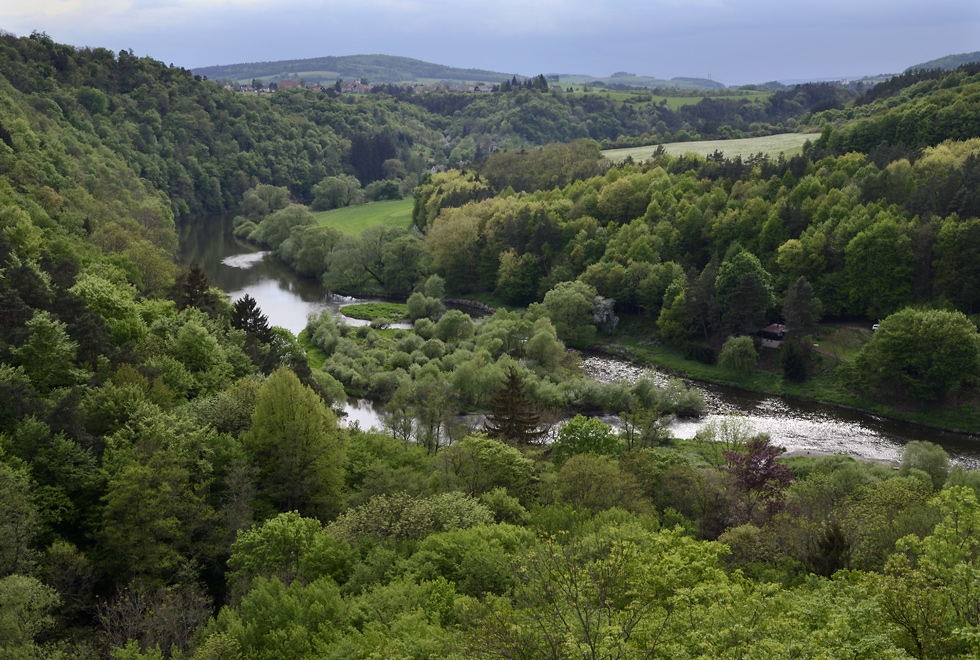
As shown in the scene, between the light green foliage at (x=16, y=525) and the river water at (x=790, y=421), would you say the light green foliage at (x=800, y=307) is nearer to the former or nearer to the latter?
the river water at (x=790, y=421)

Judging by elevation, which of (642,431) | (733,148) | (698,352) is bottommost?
(698,352)

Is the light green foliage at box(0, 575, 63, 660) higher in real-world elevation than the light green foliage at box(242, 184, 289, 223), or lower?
higher

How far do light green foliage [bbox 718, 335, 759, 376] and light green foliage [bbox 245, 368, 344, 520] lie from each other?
44086mm

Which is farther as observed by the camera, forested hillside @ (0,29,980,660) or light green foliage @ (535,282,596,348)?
light green foliage @ (535,282,596,348)

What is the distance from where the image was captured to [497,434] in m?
47.0

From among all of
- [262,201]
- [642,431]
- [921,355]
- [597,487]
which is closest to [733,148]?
[921,355]

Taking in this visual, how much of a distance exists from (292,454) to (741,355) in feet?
154

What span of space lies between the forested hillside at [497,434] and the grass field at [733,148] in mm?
13645

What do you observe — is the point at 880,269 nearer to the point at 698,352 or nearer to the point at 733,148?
the point at 698,352

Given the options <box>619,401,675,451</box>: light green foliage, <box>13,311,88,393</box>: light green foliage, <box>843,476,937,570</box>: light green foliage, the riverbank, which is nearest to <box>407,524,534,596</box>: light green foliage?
<box>843,476,937,570</box>: light green foliage

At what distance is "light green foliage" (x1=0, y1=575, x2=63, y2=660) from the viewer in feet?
70.3

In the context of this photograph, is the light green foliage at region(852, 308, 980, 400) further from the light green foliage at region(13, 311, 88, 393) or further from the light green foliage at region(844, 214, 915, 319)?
the light green foliage at region(13, 311, 88, 393)

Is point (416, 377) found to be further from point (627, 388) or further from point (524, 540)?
point (524, 540)

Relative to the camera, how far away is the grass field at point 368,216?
13088cm
